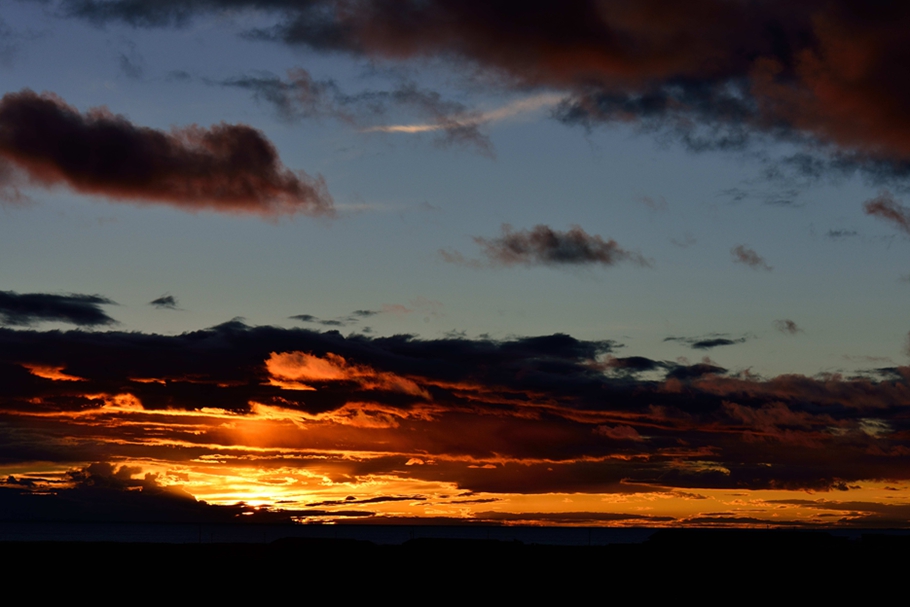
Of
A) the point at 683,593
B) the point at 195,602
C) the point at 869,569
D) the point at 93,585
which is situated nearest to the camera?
the point at 195,602

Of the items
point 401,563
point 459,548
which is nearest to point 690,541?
point 459,548

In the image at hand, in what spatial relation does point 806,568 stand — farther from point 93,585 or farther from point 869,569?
point 93,585

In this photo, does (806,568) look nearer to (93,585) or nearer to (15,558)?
(93,585)

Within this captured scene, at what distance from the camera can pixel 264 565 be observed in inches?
2872

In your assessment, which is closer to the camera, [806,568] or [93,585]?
[93,585]

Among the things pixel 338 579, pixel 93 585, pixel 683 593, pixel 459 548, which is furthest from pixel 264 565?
pixel 683 593

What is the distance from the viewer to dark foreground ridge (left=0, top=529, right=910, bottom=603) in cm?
6775

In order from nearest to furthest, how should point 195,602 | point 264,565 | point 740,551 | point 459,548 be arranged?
point 195,602, point 264,565, point 459,548, point 740,551

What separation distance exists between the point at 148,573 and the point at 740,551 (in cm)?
5684

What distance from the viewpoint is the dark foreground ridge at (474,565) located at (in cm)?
6775

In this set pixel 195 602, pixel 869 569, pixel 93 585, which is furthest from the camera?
pixel 869 569

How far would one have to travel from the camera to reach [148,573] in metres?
67.2

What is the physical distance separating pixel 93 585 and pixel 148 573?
5.78m

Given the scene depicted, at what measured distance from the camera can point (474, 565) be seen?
7606 cm
